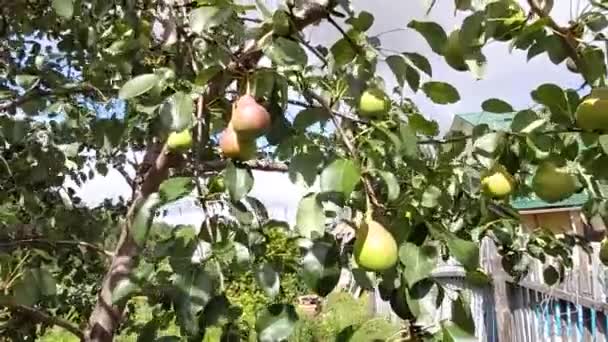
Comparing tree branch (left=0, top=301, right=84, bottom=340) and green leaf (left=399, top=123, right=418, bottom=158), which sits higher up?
green leaf (left=399, top=123, right=418, bottom=158)

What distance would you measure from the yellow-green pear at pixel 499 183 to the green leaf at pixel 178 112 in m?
0.41

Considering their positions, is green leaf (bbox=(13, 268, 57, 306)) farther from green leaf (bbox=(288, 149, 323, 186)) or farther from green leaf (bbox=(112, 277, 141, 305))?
green leaf (bbox=(288, 149, 323, 186))

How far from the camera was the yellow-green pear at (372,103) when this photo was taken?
3.01 ft

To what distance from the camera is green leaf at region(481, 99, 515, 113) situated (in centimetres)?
103

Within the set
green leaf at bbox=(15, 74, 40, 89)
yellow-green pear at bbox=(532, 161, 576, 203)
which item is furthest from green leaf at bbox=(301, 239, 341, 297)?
green leaf at bbox=(15, 74, 40, 89)

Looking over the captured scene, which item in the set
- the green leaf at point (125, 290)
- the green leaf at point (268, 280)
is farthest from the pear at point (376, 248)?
the green leaf at point (125, 290)

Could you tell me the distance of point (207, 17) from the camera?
0.90 meters

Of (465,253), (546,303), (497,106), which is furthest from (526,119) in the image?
(546,303)

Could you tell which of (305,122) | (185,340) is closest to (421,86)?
(305,122)

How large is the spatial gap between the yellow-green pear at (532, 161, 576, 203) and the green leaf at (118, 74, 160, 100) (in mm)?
470

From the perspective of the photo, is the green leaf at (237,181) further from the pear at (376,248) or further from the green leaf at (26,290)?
the green leaf at (26,290)

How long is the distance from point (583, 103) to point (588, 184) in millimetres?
259

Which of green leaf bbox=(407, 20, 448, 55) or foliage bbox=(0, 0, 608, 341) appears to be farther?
green leaf bbox=(407, 20, 448, 55)

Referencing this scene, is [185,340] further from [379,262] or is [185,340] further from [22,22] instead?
[22,22]
